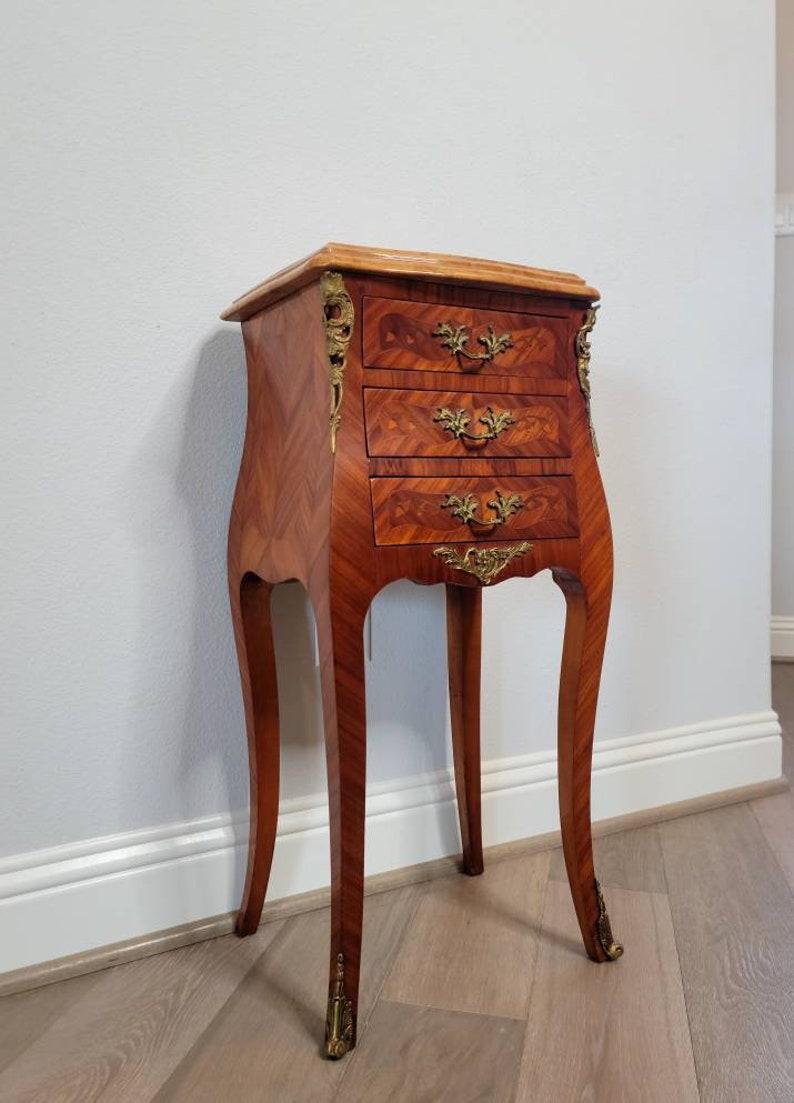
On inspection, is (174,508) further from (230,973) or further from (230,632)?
(230,973)

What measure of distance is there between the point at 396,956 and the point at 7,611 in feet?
2.33

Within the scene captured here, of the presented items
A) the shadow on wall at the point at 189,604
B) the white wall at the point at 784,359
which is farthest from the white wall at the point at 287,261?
the white wall at the point at 784,359

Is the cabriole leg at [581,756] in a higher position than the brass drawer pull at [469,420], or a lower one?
lower

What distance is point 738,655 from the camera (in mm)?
1873

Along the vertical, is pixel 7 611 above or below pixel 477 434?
below

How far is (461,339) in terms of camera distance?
1023 mm

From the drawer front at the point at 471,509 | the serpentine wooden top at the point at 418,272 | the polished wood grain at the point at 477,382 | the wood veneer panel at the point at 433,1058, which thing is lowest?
the wood veneer panel at the point at 433,1058

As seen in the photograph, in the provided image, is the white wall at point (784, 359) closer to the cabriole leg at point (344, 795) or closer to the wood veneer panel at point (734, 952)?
the wood veneer panel at point (734, 952)

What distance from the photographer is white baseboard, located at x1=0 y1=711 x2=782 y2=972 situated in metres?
1.20

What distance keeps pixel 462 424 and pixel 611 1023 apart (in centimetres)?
73

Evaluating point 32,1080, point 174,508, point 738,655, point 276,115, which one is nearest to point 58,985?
point 32,1080

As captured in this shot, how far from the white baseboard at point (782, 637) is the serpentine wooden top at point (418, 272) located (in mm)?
2379

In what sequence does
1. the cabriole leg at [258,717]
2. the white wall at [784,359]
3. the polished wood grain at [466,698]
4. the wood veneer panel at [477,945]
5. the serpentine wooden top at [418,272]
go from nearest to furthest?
the serpentine wooden top at [418,272], the wood veneer panel at [477,945], the cabriole leg at [258,717], the polished wood grain at [466,698], the white wall at [784,359]

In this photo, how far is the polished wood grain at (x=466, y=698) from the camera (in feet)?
4.70
